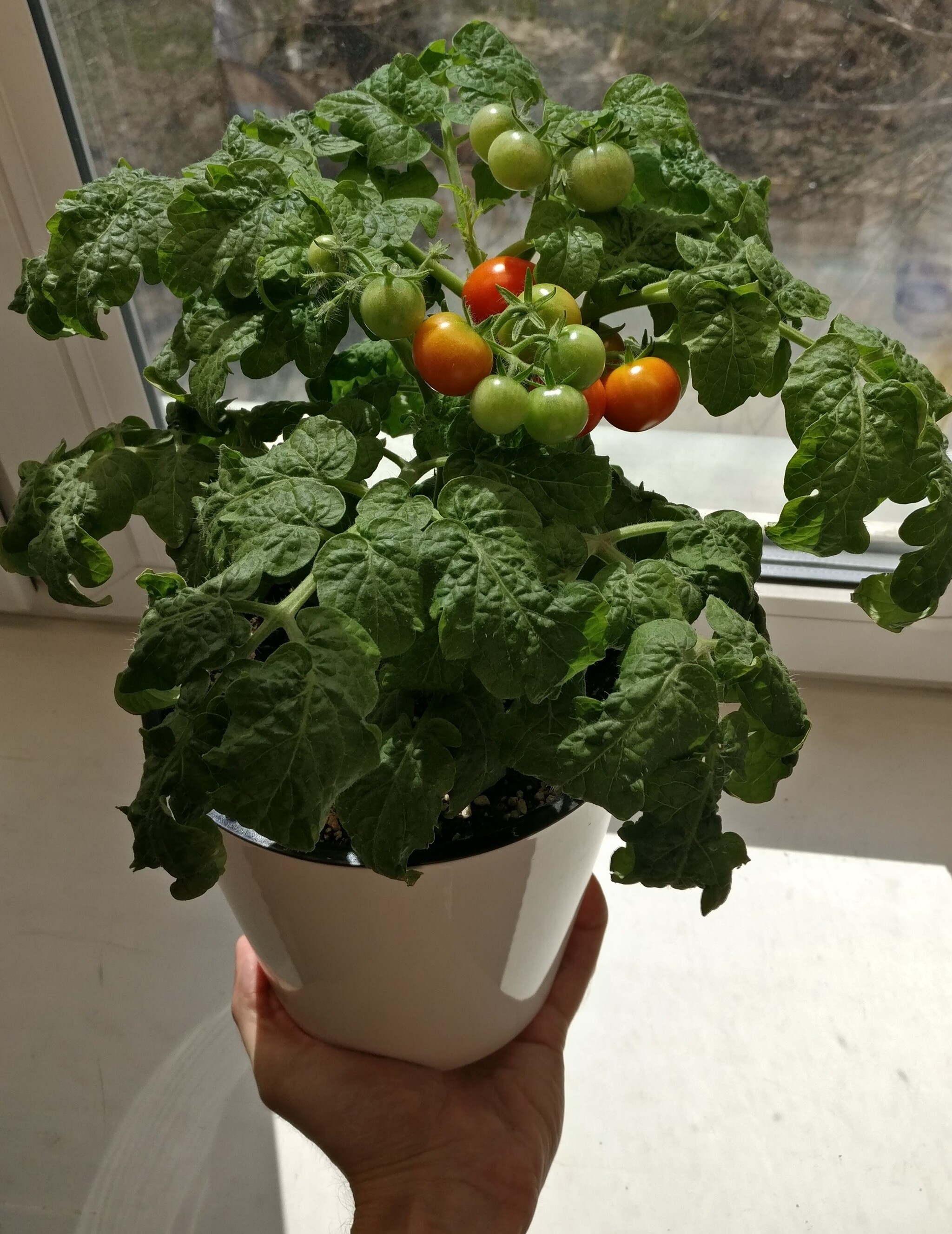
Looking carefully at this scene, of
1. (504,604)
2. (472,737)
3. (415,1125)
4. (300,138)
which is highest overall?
(300,138)

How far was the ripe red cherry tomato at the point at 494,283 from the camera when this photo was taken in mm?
522

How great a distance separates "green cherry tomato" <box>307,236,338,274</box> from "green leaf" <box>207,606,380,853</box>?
184mm

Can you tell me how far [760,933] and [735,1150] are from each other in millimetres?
220

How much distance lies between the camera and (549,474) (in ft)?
1.74

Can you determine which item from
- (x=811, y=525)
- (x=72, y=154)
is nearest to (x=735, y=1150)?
(x=811, y=525)

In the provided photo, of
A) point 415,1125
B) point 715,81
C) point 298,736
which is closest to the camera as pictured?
point 298,736

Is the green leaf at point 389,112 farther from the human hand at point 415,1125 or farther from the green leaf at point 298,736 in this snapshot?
the human hand at point 415,1125

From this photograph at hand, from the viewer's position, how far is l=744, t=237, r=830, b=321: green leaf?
508mm

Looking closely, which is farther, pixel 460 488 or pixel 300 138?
pixel 300 138

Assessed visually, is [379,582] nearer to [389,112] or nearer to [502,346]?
[502,346]

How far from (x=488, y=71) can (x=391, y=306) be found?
0.21 metres

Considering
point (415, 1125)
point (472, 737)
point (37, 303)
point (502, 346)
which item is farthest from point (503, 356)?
point (415, 1125)

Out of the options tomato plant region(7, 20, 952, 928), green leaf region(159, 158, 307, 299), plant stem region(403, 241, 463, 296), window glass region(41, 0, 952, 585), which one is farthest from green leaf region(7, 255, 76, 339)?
window glass region(41, 0, 952, 585)

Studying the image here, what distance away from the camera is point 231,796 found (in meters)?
0.44
